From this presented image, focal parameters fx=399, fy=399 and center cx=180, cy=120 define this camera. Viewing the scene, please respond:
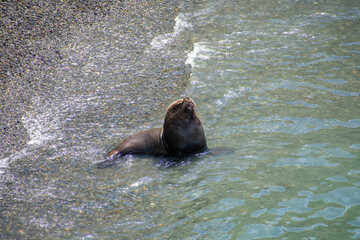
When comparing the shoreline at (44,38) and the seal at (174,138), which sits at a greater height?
→ the shoreline at (44,38)

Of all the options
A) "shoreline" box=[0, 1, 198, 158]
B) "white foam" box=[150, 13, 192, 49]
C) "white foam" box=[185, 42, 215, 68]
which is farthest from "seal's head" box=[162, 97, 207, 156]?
"white foam" box=[150, 13, 192, 49]

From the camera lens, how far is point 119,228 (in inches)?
185

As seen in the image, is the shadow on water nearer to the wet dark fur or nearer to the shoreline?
the wet dark fur

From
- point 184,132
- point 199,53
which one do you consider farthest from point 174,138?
point 199,53

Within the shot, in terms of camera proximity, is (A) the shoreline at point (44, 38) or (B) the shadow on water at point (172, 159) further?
(A) the shoreline at point (44, 38)

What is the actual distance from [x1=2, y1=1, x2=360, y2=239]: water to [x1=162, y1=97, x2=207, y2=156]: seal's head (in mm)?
261

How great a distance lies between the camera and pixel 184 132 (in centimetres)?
646

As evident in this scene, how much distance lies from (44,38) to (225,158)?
6157 mm

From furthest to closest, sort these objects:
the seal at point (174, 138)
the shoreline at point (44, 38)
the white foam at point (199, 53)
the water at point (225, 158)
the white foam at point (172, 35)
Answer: the white foam at point (172, 35) → the white foam at point (199, 53) → the shoreline at point (44, 38) → the seal at point (174, 138) → the water at point (225, 158)

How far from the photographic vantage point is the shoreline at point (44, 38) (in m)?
7.69

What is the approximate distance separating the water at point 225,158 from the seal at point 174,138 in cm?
21

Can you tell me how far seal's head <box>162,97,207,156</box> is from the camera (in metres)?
6.40

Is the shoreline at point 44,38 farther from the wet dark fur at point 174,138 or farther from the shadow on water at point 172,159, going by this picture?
the shadow on water at point 172,159

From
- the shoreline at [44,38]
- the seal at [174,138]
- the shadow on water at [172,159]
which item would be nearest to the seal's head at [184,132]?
the seal at [174,138]
